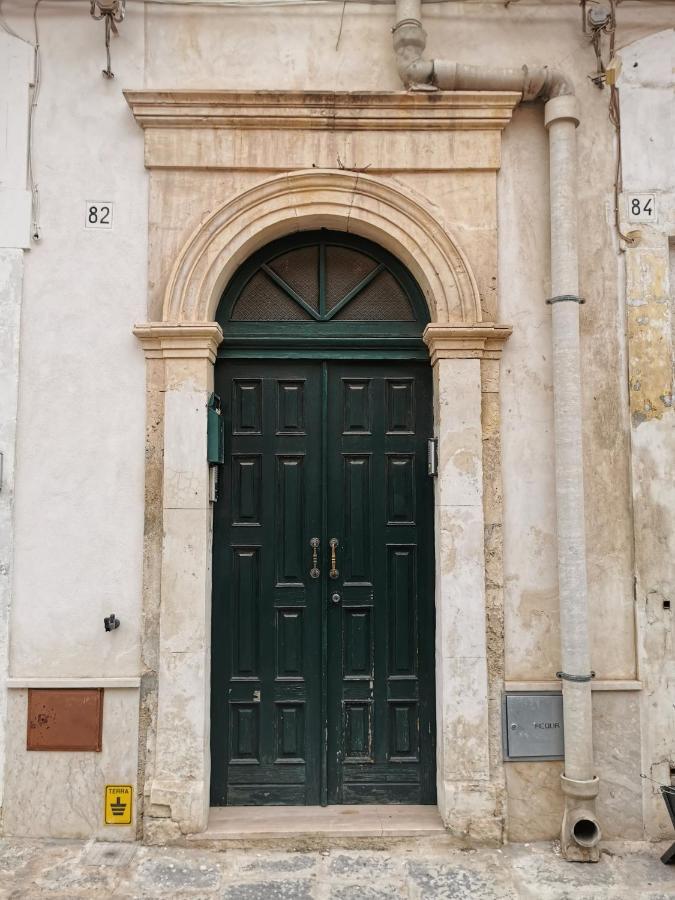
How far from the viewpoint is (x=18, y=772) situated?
4148mm

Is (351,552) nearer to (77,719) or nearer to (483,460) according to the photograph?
(483,460)

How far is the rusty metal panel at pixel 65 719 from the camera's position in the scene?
13.6 feet

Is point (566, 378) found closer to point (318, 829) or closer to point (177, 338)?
point (177, 338)

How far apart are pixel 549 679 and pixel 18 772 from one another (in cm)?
303

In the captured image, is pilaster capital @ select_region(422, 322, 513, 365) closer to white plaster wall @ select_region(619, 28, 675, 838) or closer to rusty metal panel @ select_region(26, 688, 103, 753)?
white plaster wall @ select_region(619, 28, 675, 838)

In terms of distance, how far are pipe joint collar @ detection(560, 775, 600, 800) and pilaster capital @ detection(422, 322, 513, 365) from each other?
7.87 feet

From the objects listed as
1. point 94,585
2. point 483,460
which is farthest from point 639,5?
point 94,585

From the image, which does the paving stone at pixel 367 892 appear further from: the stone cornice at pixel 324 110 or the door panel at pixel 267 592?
the stone cornice at pixel 324 110

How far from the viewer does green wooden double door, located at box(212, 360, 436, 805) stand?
4438mm

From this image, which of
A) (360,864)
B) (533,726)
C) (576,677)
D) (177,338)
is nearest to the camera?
(360,864)

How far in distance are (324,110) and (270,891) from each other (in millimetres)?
4248

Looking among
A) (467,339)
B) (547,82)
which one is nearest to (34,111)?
(467,339)

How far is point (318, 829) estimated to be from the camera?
4.11m

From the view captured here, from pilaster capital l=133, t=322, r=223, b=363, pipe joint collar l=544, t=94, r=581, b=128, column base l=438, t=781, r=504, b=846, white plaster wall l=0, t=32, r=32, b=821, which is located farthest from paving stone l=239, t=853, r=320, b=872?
pipe joint collar l=544, t=94, r=581, b=128
